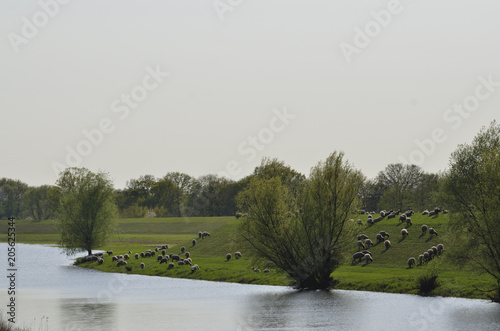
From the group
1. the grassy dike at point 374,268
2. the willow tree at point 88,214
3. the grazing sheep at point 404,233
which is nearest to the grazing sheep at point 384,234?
the grassy dike at point 374,268

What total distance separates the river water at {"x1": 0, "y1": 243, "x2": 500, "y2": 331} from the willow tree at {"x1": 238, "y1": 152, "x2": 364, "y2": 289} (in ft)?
8.95

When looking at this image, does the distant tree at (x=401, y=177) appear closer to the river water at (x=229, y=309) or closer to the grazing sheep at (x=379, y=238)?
the grazing sheep at (x=379, y=238)

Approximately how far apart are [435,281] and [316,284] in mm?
11101

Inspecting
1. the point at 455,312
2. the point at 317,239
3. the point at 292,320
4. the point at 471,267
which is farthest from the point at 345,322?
the point at 317,239

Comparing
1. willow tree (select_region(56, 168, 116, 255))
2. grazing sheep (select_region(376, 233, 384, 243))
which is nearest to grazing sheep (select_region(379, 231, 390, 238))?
grazing sheep (select_region(376, 233, 384, 243))

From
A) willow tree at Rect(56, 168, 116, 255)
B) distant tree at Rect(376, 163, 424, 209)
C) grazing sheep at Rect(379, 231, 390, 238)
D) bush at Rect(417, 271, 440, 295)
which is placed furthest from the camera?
distant tree at Rect(376, 163, 424, 209)

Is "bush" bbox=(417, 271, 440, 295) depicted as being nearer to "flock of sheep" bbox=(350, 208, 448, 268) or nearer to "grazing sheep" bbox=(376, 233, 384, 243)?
"flock of sheep" bbox=(350, 208, 448, 268)

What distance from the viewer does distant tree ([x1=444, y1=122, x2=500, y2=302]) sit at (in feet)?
141

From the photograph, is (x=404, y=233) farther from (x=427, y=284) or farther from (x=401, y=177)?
(x=401, y=177)

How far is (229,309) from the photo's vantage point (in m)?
45.4

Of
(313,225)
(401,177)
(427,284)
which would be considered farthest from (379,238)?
(401,177)

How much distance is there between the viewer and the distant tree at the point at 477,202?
43031 millimetres

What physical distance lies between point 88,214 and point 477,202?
223 ft

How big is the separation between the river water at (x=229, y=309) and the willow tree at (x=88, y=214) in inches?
1335
